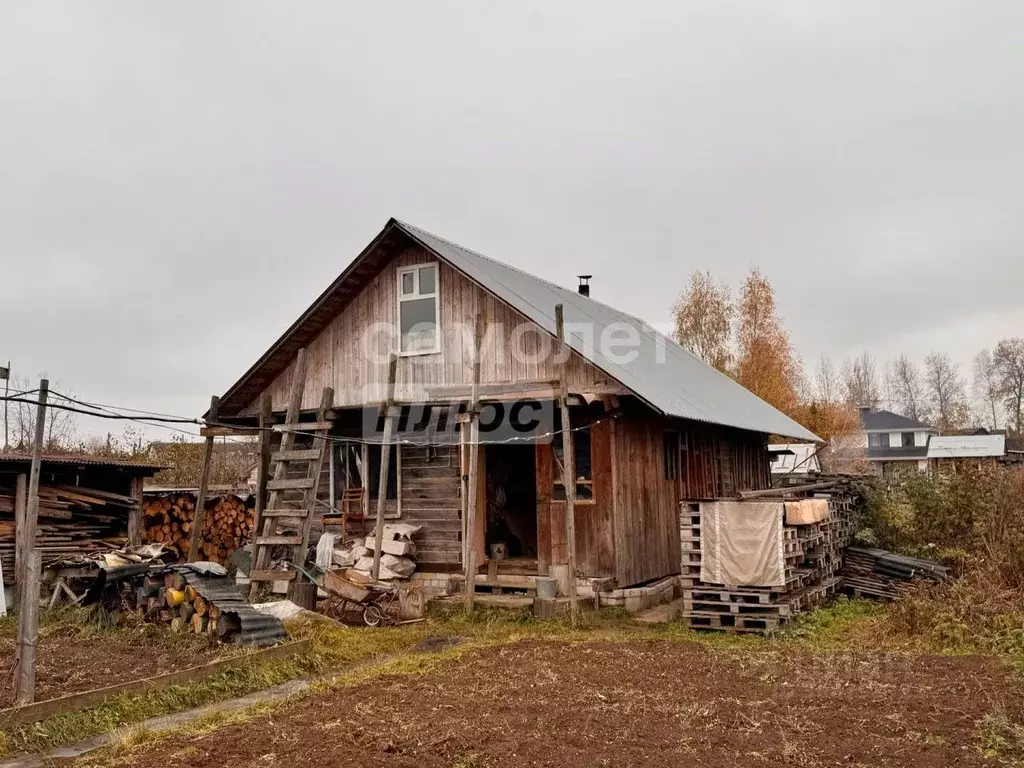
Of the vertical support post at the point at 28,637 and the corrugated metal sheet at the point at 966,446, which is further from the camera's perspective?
the corrugated metal sheet at the point at 966,446

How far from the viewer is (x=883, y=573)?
51.3 ft

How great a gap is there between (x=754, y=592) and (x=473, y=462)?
4596 millimetres

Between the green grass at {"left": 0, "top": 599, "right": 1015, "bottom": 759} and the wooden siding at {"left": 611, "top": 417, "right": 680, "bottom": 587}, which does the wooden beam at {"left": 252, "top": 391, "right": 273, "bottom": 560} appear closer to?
the green grass at {"left": 0, "top": 599, "right": 1015, "bottom": 759}

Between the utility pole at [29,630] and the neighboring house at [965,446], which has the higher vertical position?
the neighboring house at [965,446]

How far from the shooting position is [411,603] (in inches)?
536

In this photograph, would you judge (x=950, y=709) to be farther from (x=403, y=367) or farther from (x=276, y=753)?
(x=403, y=367)

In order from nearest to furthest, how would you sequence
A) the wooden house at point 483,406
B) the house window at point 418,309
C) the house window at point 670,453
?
the wooden house at point 483,406
the house window at point 418,309
the house window at point 670,453

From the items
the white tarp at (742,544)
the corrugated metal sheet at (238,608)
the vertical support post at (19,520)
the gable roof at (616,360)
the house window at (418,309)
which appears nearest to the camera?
the corrugated metal sheet at (238,608)

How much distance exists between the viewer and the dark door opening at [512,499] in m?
17.7

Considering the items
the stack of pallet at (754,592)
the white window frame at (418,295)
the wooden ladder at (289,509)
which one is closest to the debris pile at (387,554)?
the wooden ladder at (289,509)

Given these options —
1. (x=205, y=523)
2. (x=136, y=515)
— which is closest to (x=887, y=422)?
(x=205, y=523)

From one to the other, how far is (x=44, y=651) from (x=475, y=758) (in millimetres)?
6559

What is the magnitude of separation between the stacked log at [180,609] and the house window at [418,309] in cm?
565

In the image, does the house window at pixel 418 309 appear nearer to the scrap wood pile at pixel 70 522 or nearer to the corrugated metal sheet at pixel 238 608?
the corrugated metal sheet at pixel 238 608
